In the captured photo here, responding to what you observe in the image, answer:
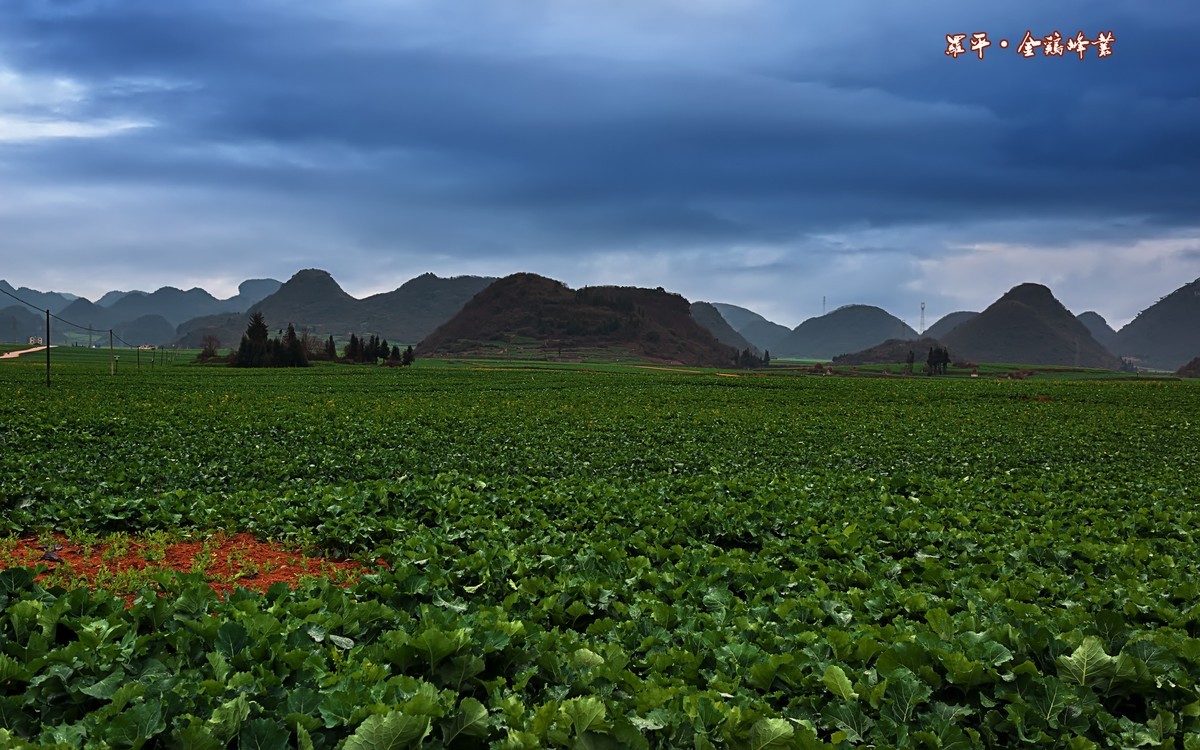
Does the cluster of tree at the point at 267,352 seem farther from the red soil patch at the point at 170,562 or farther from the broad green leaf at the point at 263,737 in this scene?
the broad green leaf at the point at 263,737

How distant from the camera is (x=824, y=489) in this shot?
640 inches

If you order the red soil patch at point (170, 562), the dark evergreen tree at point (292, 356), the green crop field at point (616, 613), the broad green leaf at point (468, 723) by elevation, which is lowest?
the red soil patch at point (170, 562)

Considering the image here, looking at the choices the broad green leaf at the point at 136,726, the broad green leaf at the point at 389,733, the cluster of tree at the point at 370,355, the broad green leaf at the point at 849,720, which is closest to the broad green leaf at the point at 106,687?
the broad green leaf at the point at 136,726

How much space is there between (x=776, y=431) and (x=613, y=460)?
11107 millimetres

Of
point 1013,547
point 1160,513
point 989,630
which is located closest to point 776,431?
point 1160,513

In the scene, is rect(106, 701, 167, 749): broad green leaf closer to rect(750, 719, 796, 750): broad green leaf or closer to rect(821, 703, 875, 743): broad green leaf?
rect(750, 719, 796, 750): broad green leaf

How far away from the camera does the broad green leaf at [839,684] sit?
5.38 meters

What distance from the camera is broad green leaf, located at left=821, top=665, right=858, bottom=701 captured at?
538cm

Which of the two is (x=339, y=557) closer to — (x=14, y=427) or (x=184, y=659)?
(x=184, y=659)

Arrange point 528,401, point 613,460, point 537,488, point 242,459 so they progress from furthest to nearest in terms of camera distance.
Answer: point 528,401
point 613,460
point 242,459
point 537,488

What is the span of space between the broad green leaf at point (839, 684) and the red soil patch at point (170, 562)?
6.35 m

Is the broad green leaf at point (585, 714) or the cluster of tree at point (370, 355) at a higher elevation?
the cluster of tree at point (370, 355)

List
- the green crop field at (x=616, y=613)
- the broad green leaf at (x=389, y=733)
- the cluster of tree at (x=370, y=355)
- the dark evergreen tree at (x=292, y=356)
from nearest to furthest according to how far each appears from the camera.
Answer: the broad green leaf at (x=389, y=733), the green crop field at (x=616, y=613), the dark evergreen tree at (x=292, y=356), the cluster of tree at (x=370, y=355)

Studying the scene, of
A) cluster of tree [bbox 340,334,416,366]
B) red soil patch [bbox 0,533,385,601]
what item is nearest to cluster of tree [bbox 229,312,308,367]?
cluster of tree [bbox 340,334,416,366]
